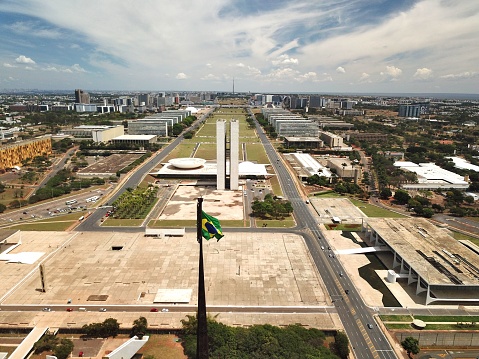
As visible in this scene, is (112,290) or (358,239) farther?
(358,239)

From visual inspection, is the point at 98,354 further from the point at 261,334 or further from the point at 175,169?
the point at 175,169

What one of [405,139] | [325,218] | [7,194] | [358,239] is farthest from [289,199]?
[405,139]

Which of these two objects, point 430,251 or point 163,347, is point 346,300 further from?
point 163,347

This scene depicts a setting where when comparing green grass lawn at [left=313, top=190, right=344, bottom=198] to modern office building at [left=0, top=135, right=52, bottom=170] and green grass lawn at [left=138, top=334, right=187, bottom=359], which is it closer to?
green grass lawn at [left=138, top=334, right=187, bottom=359]

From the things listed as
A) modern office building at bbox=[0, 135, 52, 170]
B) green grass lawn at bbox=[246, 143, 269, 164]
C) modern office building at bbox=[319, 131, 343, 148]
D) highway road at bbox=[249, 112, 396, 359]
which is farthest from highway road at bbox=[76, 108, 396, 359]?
modern office building at bbox=[319, 131, 343, 148]

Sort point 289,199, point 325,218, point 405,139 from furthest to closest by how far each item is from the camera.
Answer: point 405,139, point 289,199, point 325,218

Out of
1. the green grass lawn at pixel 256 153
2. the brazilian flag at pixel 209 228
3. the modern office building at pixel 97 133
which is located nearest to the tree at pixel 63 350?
the brazilian flag at pixel 209 228

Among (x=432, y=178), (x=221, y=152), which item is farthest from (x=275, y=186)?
(x=432, y=178)

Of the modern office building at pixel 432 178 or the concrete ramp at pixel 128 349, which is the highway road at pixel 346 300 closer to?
the concrete ramp at pixel 128 349
